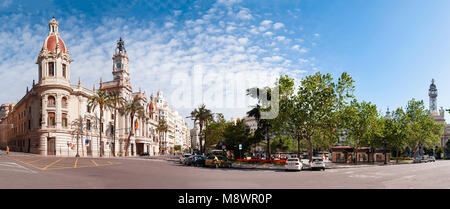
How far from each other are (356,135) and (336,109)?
564 inches

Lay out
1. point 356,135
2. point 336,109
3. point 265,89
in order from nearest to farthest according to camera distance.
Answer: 1. point 336,109
2. point 265,89
3. point 356,135

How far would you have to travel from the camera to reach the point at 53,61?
218 ft

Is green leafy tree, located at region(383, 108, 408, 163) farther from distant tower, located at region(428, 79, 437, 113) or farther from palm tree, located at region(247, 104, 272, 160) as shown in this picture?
distant tower, located at region(428, 79, 437, 113)

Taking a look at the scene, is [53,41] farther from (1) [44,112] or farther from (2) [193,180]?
(2) [193,180]

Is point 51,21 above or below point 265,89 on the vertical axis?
above

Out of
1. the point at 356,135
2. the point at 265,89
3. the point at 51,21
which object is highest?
the point at 51,21

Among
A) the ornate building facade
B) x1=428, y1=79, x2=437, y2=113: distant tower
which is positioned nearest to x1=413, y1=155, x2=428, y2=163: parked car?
the ornate building facade

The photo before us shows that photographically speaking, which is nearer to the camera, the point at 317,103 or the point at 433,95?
the point at 317,103

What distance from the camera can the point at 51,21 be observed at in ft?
232

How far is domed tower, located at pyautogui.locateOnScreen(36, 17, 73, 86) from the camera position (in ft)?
216

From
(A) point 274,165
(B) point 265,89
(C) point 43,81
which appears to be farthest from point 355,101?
(C) point 43,81

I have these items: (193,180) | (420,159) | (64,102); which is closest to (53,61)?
(64,102)

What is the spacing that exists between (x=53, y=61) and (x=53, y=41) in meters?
5.70
